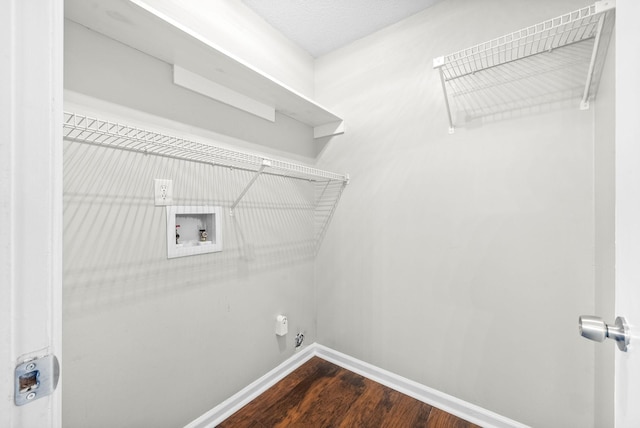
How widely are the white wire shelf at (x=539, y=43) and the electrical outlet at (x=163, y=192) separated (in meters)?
1.39

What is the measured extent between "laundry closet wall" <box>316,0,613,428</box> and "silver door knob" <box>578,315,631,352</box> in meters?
0.65

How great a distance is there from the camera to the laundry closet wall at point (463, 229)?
1.21 m

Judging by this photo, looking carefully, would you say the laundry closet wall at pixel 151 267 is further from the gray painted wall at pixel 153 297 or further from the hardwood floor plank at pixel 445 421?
the hardwood floor plank at pixel 445 421

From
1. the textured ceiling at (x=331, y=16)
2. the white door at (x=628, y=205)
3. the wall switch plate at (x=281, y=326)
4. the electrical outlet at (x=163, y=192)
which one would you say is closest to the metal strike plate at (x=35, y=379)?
the electrical outlet at (x=163, y=192)

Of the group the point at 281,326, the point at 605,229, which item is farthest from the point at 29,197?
the point at 605,229

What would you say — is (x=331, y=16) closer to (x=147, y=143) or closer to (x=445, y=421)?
(x=147, y=143)

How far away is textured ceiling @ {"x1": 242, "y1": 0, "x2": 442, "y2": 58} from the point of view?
1.56 m

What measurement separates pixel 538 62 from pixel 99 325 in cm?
231

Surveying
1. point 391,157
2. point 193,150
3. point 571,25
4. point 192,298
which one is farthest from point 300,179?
point 571,25

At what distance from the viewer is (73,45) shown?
980 mm

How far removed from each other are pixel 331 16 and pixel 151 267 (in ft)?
5.89

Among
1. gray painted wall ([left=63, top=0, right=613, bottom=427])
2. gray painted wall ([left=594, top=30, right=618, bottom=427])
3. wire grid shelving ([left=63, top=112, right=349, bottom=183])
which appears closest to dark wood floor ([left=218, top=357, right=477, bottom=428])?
gray painted wall ([left=63, top=0, right=613, bottom=427])

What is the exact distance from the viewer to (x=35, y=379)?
1.34ft

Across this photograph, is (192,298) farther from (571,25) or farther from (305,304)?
(571,25)
